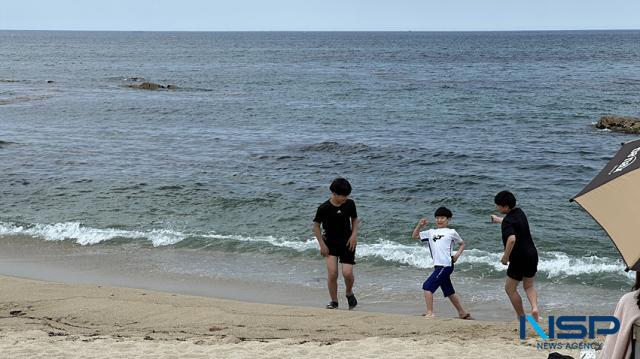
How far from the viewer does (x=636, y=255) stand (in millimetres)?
4434

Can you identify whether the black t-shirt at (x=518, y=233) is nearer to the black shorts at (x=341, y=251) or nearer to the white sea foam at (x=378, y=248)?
the black shorts at (x=341, y=251)

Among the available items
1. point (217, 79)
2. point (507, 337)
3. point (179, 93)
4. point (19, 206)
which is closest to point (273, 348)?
point (507, 337)

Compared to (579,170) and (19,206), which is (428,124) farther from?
(19,206)

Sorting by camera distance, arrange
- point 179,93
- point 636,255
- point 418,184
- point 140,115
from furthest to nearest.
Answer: point 179,93
point 140,115
point 418,184
point 636,255

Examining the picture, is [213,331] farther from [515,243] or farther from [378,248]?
[378,248]

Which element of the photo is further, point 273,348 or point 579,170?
point 579,170

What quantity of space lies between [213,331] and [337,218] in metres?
2.04

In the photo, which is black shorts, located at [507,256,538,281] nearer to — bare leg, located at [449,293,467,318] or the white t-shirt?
the white t-shirt

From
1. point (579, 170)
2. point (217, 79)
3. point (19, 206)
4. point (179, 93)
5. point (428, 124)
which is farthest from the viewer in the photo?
point (217, 79)

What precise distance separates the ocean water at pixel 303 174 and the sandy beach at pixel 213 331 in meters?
2.68

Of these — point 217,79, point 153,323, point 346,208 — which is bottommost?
point 153,323

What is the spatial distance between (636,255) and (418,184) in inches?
645

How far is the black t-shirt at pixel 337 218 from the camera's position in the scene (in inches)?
370

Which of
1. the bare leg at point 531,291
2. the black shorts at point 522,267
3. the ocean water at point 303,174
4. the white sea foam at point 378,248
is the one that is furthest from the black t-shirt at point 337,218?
the white sea foam at point 378,248
